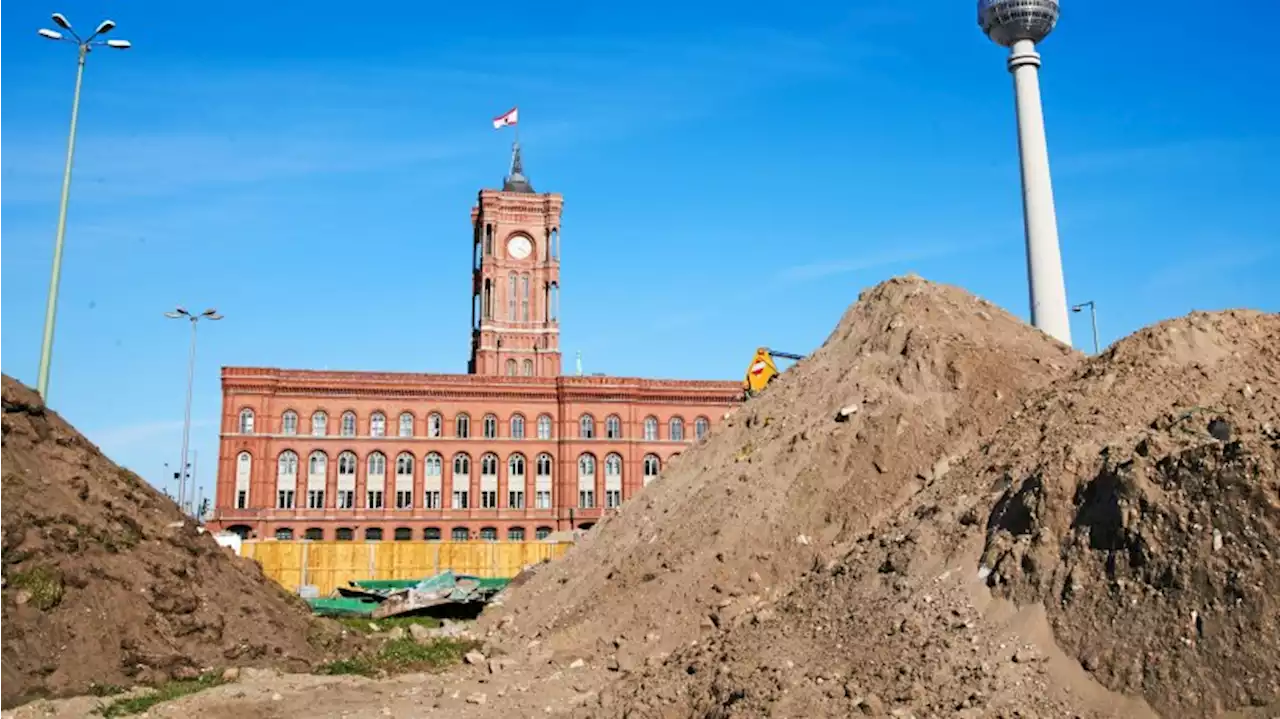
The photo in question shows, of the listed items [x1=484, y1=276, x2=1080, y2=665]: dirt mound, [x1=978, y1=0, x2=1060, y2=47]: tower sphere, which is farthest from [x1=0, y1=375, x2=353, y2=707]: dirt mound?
[x1=978, y1=0, x2=1060, y2=47]: tower sphere

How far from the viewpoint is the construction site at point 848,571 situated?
9406 millimetres

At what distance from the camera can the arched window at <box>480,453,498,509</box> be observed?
188 ft

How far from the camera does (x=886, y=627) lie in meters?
11.0

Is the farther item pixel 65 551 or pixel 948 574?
pixel 65 551

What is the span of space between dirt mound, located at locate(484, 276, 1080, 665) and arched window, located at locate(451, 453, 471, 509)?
36548 mm

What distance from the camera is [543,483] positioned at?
192ft

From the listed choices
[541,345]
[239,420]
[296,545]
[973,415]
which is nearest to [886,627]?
[973,415]

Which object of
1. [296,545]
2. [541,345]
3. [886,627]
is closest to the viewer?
[886,627]

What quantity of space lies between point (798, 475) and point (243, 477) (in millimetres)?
44438

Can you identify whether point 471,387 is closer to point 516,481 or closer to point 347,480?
point 516,481

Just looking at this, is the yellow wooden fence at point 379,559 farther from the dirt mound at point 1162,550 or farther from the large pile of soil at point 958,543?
the dirt mound at point 1162,550

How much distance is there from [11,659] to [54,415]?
571 centimetres

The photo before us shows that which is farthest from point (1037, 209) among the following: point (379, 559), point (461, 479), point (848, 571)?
point (461, 479)

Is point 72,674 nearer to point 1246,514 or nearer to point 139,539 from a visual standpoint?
point 139,539
